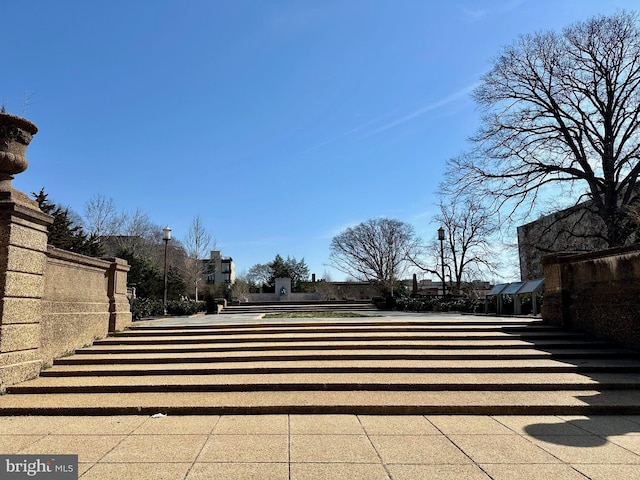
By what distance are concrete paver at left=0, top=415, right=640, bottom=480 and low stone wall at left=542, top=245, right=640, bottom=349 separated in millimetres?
3846

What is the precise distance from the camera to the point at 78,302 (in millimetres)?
8742

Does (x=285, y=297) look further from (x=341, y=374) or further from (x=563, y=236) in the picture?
(x=341, y=374)

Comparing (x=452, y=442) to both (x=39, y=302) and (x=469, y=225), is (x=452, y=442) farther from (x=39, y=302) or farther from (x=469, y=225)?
(x=469, y=225)

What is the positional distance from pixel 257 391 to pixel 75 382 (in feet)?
9.67

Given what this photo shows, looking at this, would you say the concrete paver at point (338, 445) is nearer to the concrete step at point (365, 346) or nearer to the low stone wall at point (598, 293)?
the concrete step at point (365, 346)

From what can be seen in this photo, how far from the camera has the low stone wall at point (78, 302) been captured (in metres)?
7.71

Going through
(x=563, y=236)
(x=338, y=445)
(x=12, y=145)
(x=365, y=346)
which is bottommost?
(x=338, y=445)

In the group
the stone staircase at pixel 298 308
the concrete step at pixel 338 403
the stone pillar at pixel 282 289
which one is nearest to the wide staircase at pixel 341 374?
the concrete step at pixel 338 403

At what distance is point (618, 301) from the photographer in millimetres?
8664

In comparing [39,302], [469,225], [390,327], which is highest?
[469,225]

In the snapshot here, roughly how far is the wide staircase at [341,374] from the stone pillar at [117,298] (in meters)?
0.49

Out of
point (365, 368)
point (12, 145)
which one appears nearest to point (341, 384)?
point (365, 368)

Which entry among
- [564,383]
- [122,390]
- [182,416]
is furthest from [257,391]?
[564,383]

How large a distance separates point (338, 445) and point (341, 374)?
2695mm
